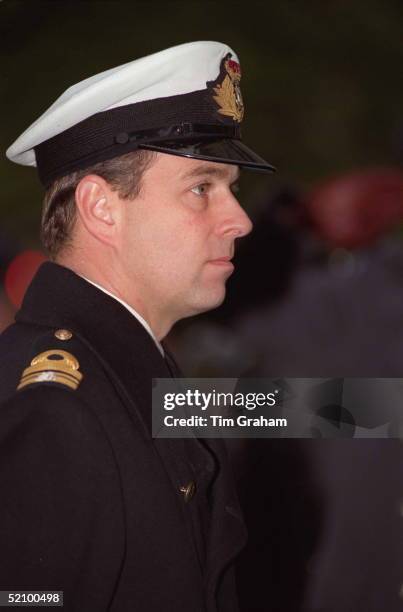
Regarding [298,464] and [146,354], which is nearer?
[146,354]

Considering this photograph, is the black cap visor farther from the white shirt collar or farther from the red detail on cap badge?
the white shirt collar

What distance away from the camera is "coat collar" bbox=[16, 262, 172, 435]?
80 cm

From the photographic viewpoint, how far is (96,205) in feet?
2.82

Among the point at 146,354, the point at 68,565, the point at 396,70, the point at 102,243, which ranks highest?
the point at 396,70

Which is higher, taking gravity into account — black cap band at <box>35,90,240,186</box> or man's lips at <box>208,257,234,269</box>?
black cap band at <box>35,90,240,186</box>

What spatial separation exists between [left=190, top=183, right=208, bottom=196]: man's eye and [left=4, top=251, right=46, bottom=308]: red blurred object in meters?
1.35

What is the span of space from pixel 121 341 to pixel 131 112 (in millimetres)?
303

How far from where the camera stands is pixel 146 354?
868 mm

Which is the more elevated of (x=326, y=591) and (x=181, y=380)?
A: (x=181, y=380)

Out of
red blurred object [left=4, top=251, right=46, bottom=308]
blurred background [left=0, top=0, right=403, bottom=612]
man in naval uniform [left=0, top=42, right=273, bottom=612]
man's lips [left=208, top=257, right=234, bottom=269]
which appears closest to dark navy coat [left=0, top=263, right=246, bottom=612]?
man in naval uniform [left=0, top=42, right=273, bottom=612]

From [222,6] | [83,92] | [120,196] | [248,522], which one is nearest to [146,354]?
[120,196]

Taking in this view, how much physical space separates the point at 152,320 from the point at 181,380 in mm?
139

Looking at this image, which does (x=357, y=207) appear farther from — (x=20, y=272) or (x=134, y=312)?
(x=134, y=312)

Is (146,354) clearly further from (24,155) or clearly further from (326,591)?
(326,591)
